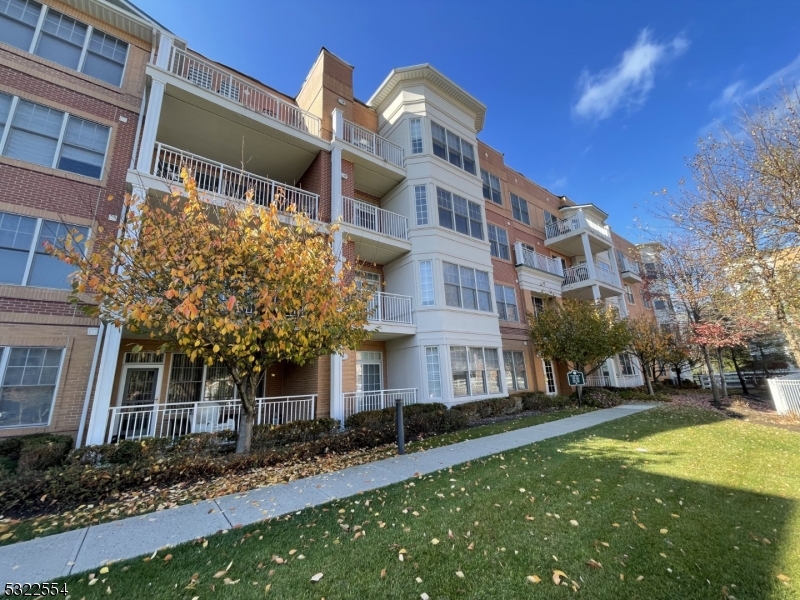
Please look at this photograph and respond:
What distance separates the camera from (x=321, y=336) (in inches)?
283

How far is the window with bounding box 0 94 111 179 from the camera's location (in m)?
8.45

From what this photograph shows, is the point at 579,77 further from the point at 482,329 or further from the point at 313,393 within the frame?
the point at 313,393

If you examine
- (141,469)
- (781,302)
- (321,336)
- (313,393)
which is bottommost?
(141,469)

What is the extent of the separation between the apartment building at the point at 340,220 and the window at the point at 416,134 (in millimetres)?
62

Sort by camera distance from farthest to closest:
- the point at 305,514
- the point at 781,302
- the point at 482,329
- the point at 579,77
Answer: the point at 579,77 < the point at 482,329 < the point at 781,302 < the point at 305,514

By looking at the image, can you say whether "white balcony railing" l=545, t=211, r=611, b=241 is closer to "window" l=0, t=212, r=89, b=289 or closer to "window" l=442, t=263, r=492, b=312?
"window" l=442, t=263, r=492, b=312

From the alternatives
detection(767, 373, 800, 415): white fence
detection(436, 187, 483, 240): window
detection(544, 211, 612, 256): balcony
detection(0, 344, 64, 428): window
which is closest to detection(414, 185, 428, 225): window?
detection(436, 187, 483, 240): window

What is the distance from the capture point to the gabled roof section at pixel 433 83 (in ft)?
49.6

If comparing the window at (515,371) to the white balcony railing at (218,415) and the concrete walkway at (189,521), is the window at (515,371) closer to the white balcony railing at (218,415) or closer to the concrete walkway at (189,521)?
the concrete walkway at (189,521)

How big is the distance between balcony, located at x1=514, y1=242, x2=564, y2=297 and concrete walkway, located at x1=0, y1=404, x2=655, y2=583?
13485 mm

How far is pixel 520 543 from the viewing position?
3.70 m

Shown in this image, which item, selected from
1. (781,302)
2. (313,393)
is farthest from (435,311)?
(781,302)

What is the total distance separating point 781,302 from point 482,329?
9.09 m

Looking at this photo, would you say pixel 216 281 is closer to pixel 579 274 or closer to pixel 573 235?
pixel 573 235
